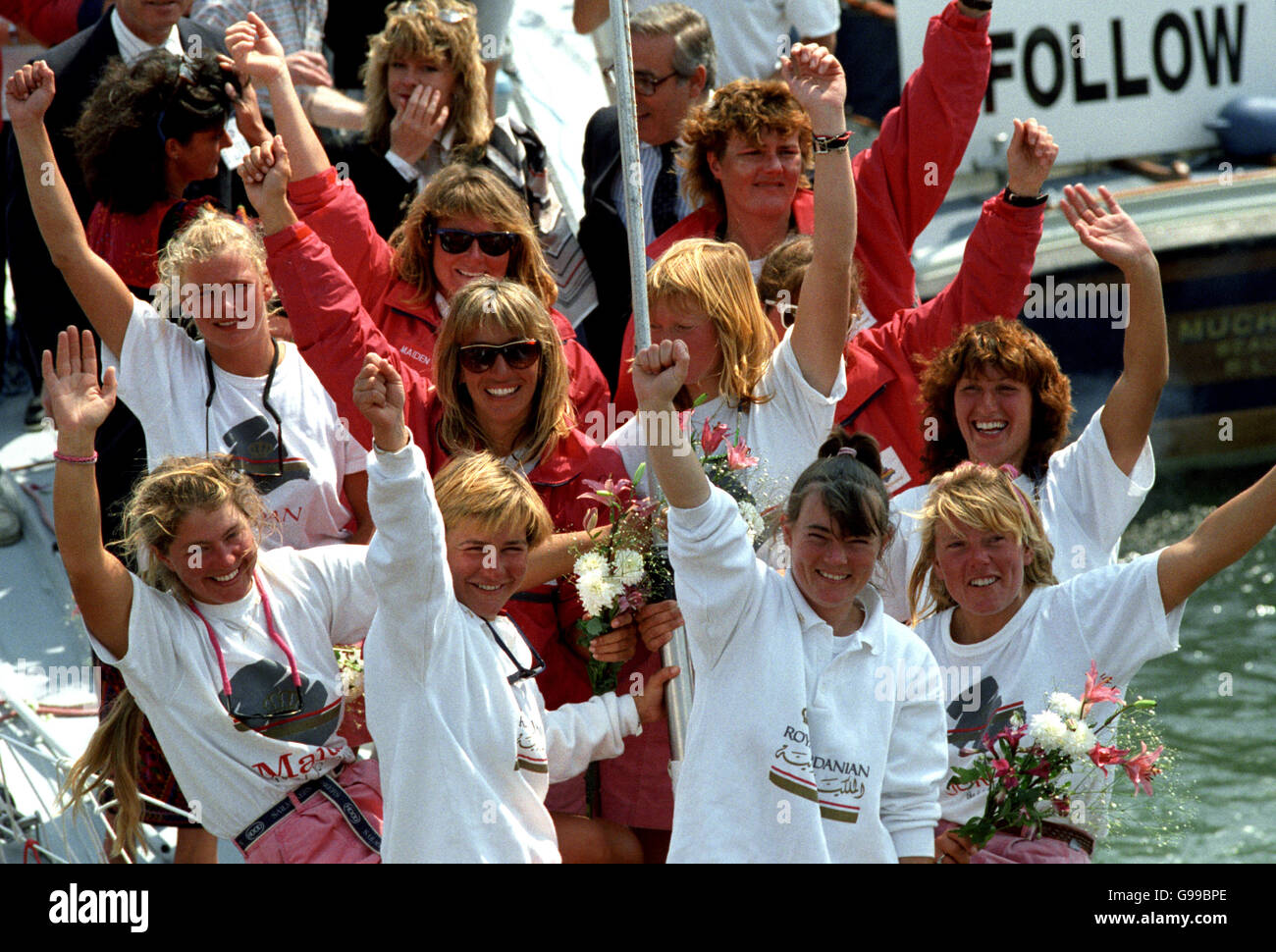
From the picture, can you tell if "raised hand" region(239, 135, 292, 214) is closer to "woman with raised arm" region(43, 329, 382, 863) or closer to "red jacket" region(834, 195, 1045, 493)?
"woman with raised arm" region(43, 329, 382, 863)

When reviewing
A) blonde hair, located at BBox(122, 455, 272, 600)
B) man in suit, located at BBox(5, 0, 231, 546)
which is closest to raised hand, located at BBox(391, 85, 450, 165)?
man in suit, located at BBox(5, 0, 231, 546)

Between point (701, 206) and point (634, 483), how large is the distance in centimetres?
143

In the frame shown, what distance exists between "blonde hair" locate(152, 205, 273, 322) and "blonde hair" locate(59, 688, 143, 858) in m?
0.99

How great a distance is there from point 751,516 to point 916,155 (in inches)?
65.8

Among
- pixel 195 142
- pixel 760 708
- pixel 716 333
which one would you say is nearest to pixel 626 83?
pixel 716 333

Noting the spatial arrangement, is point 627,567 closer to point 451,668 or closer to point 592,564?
point 592,564

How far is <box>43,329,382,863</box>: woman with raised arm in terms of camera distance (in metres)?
3.34

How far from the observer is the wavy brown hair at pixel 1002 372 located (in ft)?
12.8

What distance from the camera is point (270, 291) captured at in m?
4.24

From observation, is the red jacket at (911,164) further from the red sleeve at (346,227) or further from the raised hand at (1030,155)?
the red sleeve at (346,227)

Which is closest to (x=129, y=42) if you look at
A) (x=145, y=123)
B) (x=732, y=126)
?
(x=145, y=123)

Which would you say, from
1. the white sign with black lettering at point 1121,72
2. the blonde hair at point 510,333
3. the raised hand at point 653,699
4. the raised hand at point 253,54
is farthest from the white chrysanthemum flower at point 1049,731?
the white sign with black lettering at point 1121,72

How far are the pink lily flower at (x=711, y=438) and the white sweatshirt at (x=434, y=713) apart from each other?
2.01 ft

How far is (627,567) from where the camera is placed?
340cm
